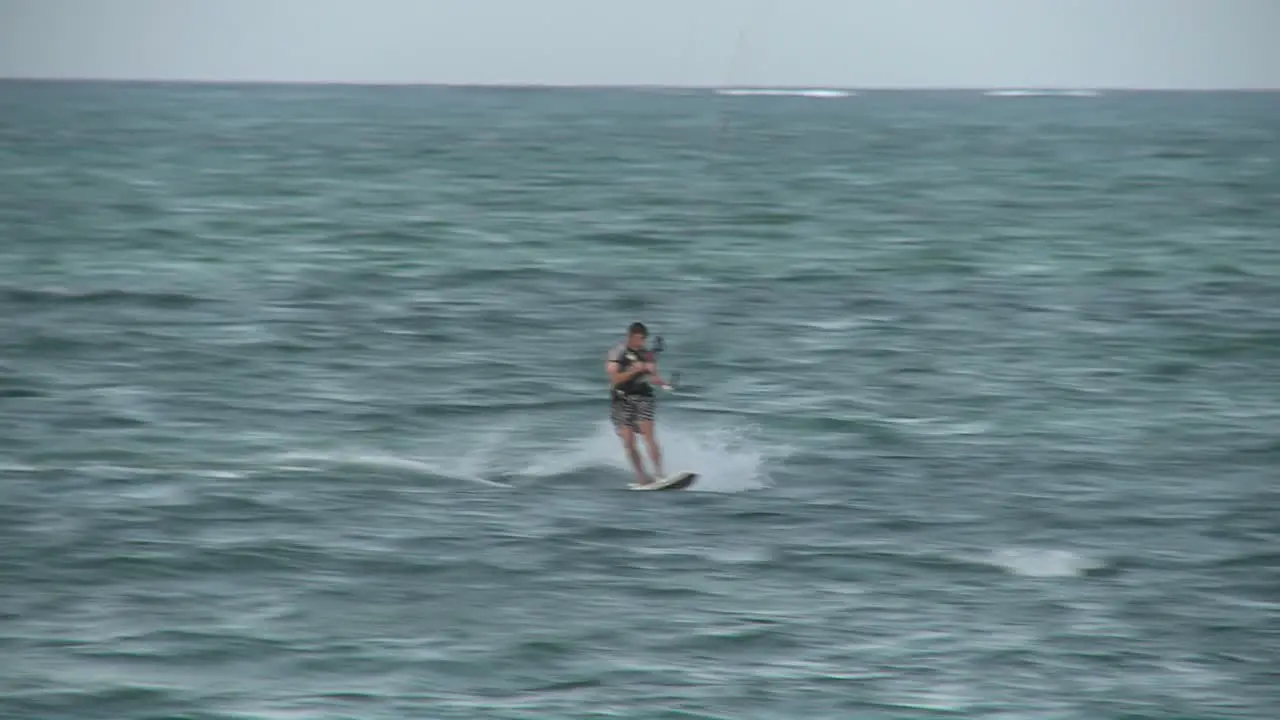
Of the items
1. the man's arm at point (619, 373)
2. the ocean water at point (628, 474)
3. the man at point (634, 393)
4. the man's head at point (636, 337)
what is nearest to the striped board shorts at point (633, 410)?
the man at point (634, 393)

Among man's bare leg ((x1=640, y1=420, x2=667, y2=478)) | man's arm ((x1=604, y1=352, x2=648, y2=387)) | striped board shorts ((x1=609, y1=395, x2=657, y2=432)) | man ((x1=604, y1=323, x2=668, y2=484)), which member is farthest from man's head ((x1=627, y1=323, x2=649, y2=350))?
man's bare leg ((x1=640, y1=420, x2=667, y2=478))

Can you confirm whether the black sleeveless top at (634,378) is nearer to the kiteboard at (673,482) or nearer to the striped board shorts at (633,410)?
the striped board shorts at (633,410)

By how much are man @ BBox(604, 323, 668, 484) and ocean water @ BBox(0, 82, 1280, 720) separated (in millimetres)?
579

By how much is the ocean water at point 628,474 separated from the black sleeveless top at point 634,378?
3.86 feet

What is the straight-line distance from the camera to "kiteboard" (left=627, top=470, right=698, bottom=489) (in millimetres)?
20516

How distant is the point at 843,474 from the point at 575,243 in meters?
27.4

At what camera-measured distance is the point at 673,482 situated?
20516 millimetres

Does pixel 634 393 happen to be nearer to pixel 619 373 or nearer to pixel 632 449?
pixel 619 373

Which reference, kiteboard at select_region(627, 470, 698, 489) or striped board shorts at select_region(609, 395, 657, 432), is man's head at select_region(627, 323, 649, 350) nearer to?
striped board shorts at select_region(609, 395, 657, 432)

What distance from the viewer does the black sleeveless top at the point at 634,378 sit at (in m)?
20.5

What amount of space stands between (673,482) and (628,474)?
106cm

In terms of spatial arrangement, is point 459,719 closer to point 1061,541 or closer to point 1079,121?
point 1061,541

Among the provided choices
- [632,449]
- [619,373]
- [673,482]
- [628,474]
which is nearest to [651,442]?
→ [632,449]

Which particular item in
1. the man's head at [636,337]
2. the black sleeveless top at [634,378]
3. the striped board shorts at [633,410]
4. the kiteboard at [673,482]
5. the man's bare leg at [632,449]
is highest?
the man's head at [636,337]
